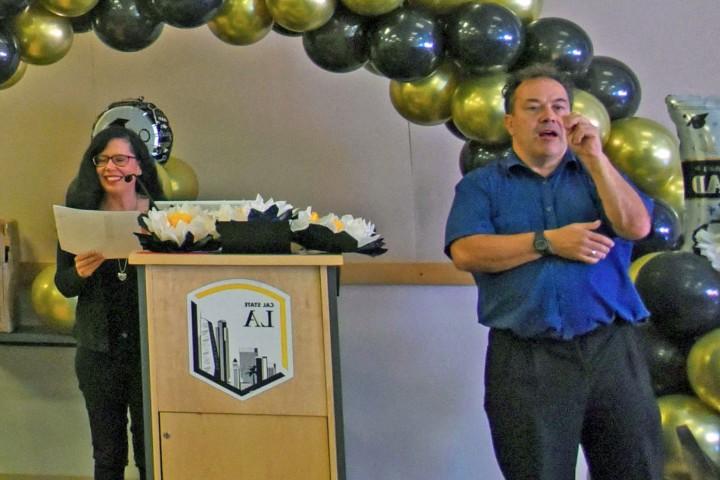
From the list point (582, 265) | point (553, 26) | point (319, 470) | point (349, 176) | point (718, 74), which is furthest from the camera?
point (349, 176)

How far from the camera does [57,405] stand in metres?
3.58

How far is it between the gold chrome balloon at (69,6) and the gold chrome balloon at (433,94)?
2.79ft

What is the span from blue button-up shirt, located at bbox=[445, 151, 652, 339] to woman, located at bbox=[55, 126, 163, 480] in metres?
1.01

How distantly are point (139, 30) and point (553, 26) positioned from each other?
3.59 ft

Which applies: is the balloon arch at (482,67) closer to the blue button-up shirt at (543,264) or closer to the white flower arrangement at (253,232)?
the blue button-up shirt at (543,264)

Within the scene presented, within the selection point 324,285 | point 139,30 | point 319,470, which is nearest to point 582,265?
point 324,285

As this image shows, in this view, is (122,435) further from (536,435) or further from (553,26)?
(553,26)

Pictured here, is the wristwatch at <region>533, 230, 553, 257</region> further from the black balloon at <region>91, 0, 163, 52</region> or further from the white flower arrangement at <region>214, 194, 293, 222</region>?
the black balloon at <region>91, 0, 163, 52</region>

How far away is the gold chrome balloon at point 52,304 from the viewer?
10.1ft

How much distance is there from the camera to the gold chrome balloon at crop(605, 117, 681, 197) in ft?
7.37

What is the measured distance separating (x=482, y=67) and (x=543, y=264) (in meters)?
0.64

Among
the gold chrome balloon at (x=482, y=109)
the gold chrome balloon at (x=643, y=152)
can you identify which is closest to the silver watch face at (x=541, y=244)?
the gold chrome balloon at (x=482, y=109)

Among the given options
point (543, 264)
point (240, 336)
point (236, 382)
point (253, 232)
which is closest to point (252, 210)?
point (253, 232)

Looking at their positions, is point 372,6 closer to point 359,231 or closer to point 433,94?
point 433,94
